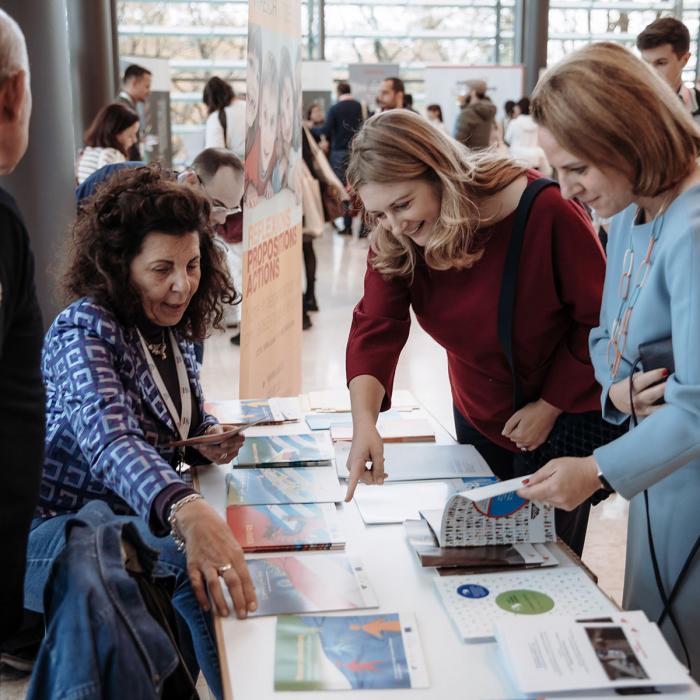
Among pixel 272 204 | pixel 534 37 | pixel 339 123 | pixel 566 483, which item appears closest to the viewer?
pixel 566 483

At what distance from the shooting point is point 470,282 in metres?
1.95

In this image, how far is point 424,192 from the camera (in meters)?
1.83

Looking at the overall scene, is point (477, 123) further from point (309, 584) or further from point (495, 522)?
point (309, 584)

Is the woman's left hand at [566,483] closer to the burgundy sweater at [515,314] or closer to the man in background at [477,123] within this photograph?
the burgundy sweater at [515,314]

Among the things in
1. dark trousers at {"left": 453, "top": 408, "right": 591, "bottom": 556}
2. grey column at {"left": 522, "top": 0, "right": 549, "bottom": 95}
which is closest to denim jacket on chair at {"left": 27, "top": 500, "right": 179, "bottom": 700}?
dark trousers at {"left": 453, "top": 408, "right": 591, "bottom": 556}

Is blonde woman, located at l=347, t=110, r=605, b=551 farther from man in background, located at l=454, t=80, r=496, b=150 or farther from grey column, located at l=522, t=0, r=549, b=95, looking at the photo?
grey column, located at l=522, t=0, r=549, b=95

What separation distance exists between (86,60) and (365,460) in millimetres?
7484

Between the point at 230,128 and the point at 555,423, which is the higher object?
the point at 230,128

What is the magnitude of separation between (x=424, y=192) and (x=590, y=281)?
0.40m

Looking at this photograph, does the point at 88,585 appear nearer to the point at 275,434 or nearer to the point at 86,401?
the point at 86,401

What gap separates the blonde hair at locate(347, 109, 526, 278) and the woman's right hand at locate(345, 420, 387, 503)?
39cm

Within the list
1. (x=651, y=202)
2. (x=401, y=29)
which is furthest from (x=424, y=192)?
(x=401, y=29)

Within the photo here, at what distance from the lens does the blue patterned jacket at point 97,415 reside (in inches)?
66.6

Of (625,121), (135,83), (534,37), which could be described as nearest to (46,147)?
(625,121)
